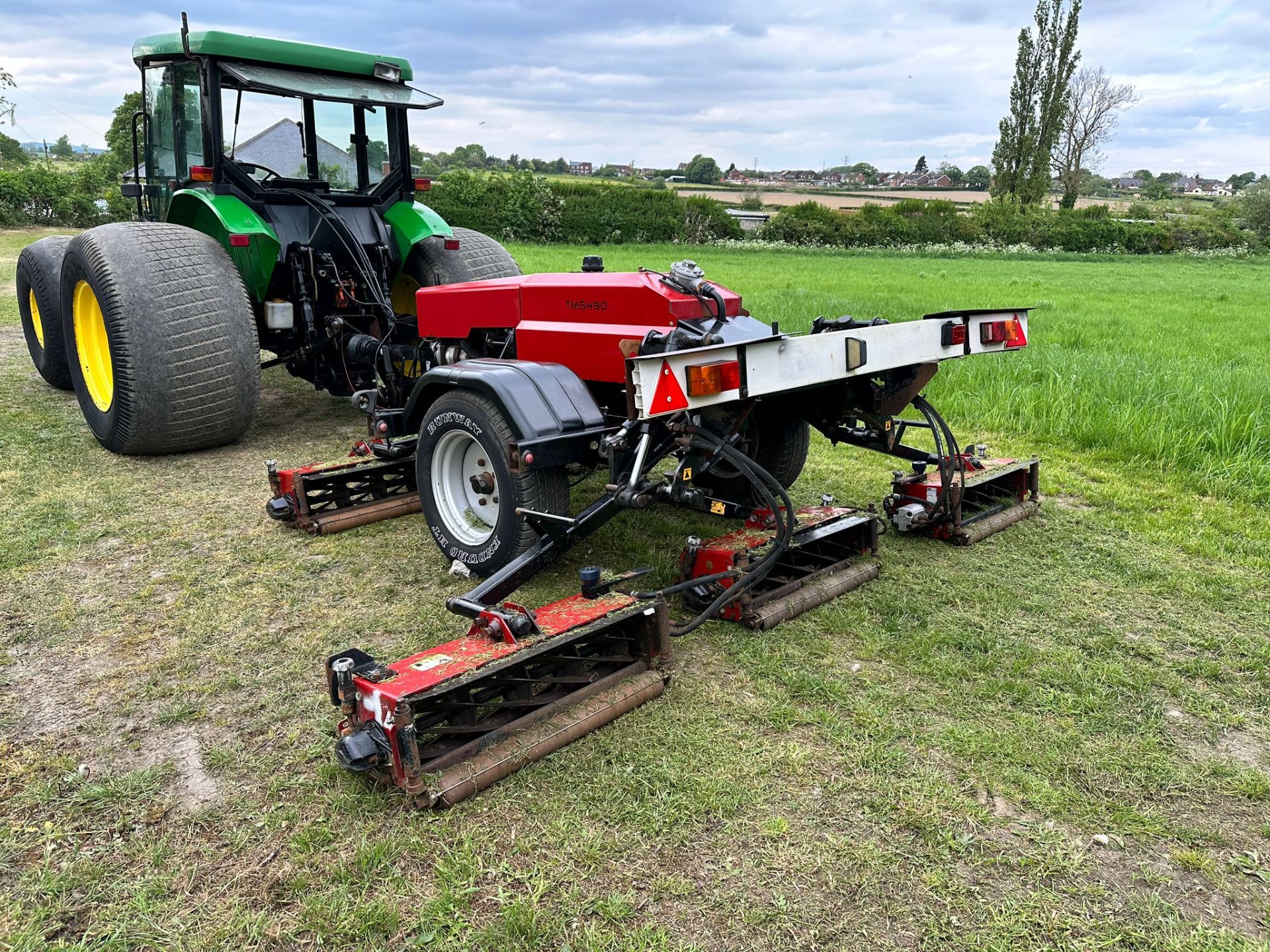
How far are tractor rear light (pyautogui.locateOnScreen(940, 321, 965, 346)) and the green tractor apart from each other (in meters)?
2.77

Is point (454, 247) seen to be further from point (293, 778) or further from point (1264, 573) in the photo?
point (1264, 573)

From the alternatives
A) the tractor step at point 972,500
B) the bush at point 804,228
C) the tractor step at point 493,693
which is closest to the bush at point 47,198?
the bush at point 804,228

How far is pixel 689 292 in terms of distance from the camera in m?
3.79

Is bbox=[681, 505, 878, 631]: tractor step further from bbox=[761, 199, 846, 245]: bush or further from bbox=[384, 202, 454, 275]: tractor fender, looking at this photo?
bbox=[761, 199, 846, 245]: bush

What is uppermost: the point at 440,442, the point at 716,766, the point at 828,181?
the point at 828,181

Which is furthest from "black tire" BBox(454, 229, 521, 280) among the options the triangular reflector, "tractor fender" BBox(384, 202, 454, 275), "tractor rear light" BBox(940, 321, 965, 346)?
the triangular reflector

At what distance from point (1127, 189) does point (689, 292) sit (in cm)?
9096

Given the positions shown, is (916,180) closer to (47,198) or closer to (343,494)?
(47,198)

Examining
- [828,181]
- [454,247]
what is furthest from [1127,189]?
[454,247]

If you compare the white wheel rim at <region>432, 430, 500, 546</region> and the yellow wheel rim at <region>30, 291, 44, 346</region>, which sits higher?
the yellow wheel rim at <region>30, 291, 44, 346</region>

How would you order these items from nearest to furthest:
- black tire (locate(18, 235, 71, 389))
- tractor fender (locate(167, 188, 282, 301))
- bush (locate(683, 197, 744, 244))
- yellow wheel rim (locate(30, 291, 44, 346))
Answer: tractor fender (locate(167, 188, 282, 301))
black tire (locate(18, 235, 71, 389))
yellow wheel rim (locate(30, 291, 44, 346))
bush (locate(683, 197, 744, 244))

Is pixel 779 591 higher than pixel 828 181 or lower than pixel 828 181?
lower

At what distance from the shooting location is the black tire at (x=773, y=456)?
176 inches

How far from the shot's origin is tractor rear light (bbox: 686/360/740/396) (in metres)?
3.01
